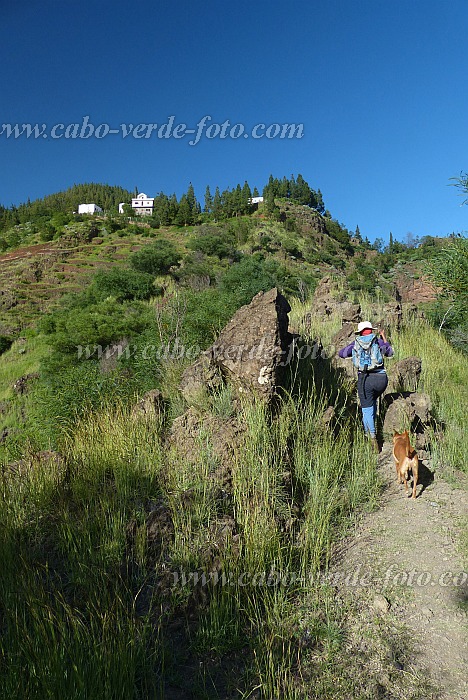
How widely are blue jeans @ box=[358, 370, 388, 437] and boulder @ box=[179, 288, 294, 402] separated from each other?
1093 millimetres

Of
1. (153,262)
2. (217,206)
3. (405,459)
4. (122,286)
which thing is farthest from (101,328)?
(217,206)

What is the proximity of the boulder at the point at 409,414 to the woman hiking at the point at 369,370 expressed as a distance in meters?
0.36

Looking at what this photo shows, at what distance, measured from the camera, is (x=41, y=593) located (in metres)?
2.42

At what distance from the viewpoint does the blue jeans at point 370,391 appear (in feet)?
17.9

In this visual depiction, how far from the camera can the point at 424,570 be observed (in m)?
3.31

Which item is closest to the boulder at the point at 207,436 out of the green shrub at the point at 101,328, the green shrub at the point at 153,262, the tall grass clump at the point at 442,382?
the tall grass clump at the point at 442,382

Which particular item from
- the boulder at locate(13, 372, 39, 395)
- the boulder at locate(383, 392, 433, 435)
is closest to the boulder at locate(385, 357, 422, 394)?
the boulder at locate(383, 392, 433, 435)

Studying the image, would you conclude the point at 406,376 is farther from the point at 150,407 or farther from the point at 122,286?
the point at 122,286

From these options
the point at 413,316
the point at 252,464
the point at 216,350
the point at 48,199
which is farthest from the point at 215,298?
the point at 48,199

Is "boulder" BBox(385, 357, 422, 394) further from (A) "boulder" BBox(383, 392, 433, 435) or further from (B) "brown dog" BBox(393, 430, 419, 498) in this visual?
(B) "brown dog" BBox(393, 430, 419, 498)

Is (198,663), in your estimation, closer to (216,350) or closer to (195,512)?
(195,512)

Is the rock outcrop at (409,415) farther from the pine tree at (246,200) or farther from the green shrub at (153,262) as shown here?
the pine tree at (246,200)

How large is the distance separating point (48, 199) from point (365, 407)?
122040 mm

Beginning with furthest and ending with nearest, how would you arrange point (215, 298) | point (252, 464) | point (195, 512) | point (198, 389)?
point (215, 298)
point (198, 389)
point (252, 464)
point (195, 512)
